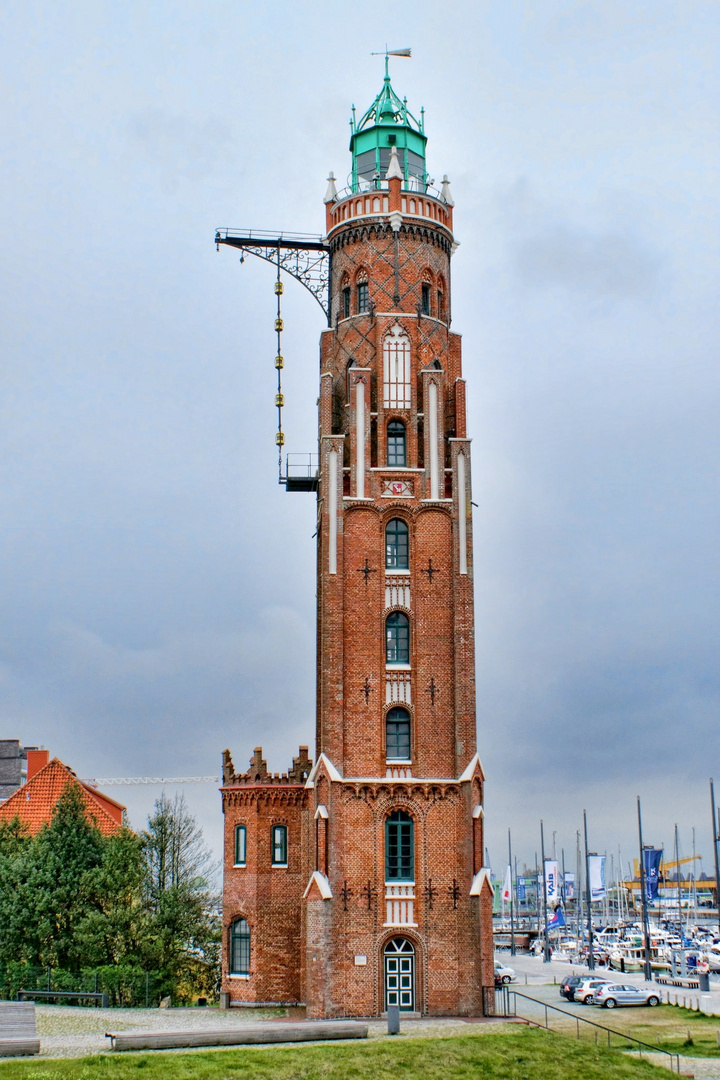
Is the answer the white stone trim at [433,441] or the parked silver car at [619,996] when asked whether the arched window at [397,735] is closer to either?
the white stone trim at [433,441]

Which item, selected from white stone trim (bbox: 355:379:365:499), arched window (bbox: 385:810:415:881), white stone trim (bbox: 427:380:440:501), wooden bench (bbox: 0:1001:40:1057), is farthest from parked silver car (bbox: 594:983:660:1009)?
wooden bench (bbox: 0:1001:40:1057)

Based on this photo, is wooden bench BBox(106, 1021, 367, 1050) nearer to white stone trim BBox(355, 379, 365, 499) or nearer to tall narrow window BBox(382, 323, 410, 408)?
white stone trim BBox(355, 379, 365, 499)

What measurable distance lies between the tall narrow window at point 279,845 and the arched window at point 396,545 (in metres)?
12.0

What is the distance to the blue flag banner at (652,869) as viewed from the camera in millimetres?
76875

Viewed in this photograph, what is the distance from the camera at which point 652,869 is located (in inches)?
3073

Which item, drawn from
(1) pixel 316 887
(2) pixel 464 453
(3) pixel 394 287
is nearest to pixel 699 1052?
(1) pixel 316 887

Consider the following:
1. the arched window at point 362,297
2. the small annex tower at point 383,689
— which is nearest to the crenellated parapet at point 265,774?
the small annex tower at point 383,689

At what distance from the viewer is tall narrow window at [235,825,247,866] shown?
2124 inches

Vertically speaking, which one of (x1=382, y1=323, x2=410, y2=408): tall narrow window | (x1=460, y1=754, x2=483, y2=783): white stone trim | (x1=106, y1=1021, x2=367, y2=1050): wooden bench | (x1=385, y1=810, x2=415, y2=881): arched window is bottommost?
(x1=106, y1=1021, x2=367, y2=1050): wooden bench

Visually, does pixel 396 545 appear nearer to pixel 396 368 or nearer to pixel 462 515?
pixel 462 515

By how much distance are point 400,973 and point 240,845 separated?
979cm

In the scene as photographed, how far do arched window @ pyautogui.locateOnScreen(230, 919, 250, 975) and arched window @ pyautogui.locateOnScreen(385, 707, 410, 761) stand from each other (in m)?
10.1

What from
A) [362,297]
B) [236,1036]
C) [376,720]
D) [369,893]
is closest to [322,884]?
[369,893]

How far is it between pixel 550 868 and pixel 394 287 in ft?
153
